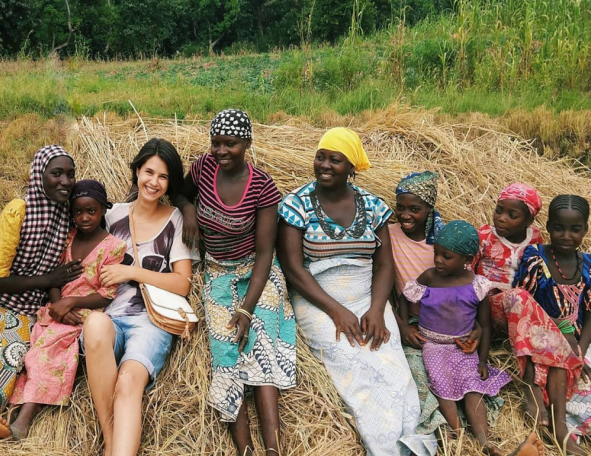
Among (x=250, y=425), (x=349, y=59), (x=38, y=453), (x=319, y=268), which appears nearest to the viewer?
(x=38, y=453)

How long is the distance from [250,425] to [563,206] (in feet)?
6.76

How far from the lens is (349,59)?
6.61 m

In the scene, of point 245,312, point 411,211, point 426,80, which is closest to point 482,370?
point 411,211

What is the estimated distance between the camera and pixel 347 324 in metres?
2.98

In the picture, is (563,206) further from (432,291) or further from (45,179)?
(45,179)

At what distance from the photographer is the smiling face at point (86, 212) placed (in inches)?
115

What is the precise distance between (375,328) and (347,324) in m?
0.16

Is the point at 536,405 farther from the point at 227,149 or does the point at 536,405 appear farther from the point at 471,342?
the point at 227,149

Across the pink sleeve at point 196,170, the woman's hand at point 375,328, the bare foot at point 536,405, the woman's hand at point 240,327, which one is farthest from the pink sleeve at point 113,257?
the bare foot at point 536,405

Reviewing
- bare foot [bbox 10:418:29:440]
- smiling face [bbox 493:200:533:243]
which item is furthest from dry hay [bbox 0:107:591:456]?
smiling face [bbox 493:200:533:243]

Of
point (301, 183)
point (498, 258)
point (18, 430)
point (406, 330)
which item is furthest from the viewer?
point (301, 183)

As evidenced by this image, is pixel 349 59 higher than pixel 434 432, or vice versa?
pixel 349 59

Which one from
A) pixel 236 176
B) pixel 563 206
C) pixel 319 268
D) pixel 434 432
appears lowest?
pixel 434 432

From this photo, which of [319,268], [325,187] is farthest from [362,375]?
[325,187]
